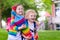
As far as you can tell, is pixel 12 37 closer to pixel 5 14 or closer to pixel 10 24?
pixel 10 24

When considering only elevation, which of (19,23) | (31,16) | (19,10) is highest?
(19,10)

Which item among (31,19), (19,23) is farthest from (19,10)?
(31,19)

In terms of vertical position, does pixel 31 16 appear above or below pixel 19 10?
below

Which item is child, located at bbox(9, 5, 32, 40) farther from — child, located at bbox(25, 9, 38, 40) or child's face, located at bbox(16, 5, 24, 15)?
child, located at bbox(25, 9, 38, 40)

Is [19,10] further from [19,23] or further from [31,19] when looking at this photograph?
[31,19]

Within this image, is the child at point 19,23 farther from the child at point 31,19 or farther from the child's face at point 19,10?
the child at point 31,19

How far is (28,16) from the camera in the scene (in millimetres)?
6727

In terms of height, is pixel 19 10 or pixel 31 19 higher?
pixel 19 10

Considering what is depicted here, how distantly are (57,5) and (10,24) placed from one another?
123ft

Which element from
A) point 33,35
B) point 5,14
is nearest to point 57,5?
point 5,14

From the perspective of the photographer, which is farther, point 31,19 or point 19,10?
point 31,19

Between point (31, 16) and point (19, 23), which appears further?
point (31, 16)

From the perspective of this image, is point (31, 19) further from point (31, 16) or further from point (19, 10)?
point (19, 10)

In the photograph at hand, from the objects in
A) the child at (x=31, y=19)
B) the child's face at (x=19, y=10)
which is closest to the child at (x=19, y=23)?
the child's face at (x=19, y=10)
